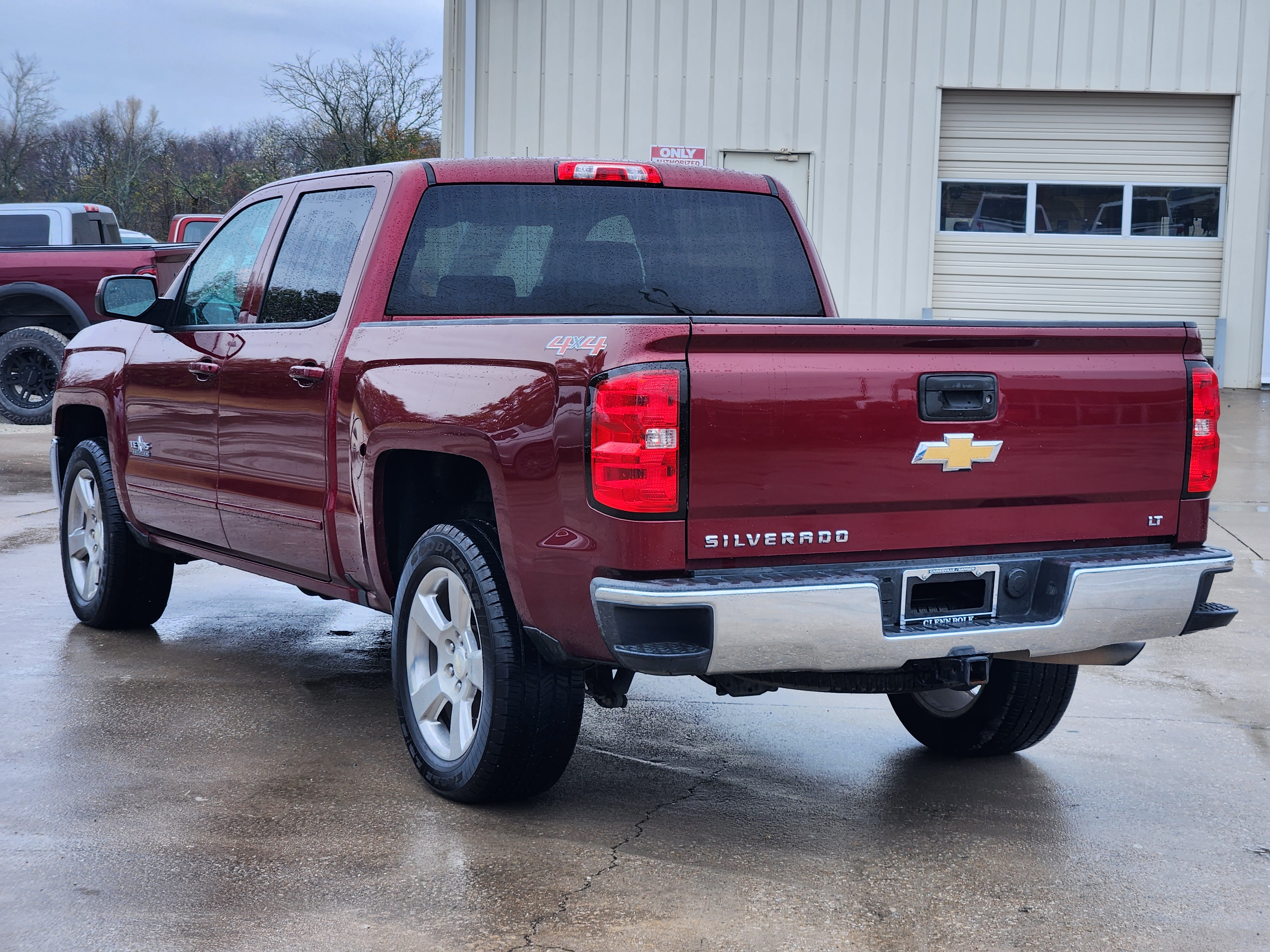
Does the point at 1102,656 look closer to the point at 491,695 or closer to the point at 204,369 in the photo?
the point at 491,695

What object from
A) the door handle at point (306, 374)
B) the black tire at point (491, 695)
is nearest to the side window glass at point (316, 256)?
the door handle at point (306, 374)

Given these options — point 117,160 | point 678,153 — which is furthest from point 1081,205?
point 117,160

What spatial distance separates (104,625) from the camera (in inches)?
245

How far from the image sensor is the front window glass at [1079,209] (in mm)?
17375

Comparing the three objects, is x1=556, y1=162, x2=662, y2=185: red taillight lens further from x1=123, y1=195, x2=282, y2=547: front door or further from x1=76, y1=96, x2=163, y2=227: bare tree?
x1=76, y1=96, x2=163, y2=227: bare tree

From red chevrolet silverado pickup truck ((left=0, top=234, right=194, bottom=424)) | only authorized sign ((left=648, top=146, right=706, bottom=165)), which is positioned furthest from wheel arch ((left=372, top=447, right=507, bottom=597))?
only authorized sign ((left=648, top=146, right=706, bottom=165))

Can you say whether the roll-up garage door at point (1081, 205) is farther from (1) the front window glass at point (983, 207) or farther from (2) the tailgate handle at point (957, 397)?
(2) the tailgate handle at point (957, 397)

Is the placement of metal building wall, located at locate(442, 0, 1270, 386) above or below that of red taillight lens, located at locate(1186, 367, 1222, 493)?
above

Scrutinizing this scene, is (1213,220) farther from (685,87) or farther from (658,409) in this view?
(658,409)

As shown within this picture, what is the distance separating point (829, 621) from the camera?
331 cm

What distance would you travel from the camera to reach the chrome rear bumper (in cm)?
325

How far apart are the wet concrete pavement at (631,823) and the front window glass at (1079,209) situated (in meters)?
12.5

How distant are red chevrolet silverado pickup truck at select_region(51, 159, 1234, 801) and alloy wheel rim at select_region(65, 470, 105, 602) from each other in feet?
4.53

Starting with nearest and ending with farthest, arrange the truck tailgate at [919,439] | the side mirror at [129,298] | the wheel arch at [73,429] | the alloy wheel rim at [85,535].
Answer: the truck tailgate at [919,439], the side mirror at [129,298], the alloy wheel rim at [85,535], the wheel arch at [73,429]
